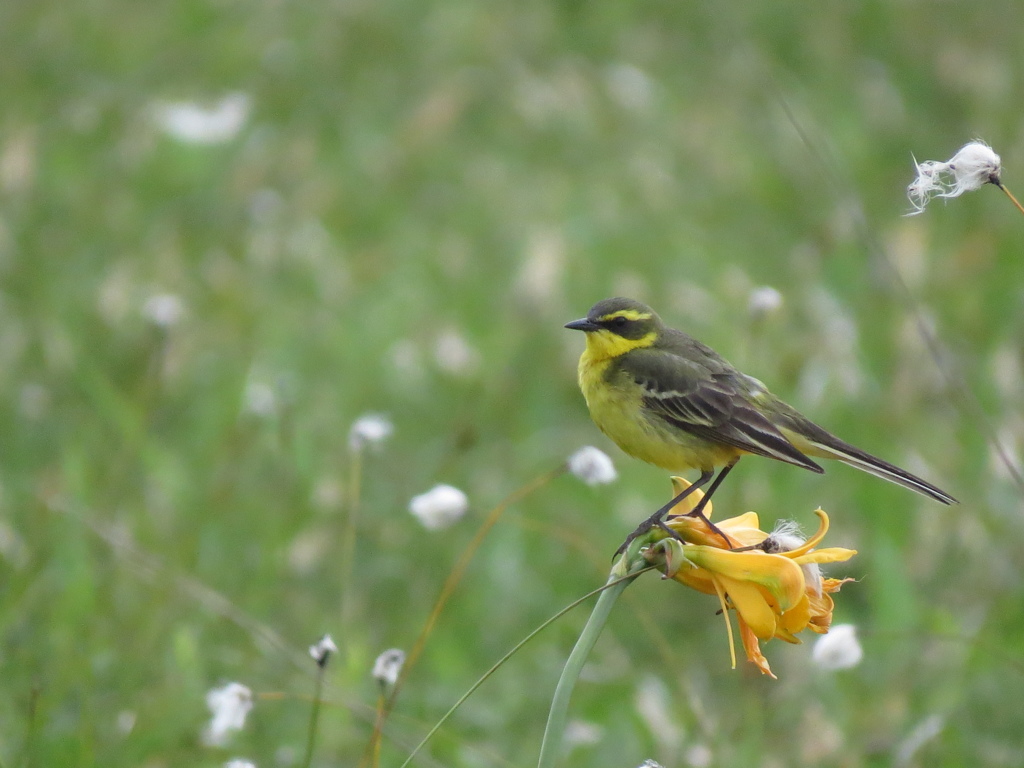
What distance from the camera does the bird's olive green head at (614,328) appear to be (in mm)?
4145

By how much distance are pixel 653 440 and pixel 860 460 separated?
540 mm

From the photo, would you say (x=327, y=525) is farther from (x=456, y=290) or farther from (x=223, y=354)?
(x=456, y=290)

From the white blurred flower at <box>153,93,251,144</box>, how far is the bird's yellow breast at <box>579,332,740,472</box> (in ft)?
16.9

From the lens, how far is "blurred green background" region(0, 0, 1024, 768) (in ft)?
14.6

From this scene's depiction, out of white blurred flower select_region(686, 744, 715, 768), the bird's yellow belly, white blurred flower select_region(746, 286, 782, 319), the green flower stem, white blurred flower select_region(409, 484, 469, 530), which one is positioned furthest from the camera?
white blurred flower select_region(746, 286, 782, 319)

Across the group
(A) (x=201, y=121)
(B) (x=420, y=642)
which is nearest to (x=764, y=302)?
(B) (x=420, y=642)

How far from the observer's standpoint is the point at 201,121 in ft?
27.9

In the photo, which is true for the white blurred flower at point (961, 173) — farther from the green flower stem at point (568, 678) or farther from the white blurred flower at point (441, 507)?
the white blurred flower at point (441, 507)

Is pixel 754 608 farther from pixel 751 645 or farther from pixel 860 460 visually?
pixel 860 460

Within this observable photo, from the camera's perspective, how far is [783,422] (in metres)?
3.74

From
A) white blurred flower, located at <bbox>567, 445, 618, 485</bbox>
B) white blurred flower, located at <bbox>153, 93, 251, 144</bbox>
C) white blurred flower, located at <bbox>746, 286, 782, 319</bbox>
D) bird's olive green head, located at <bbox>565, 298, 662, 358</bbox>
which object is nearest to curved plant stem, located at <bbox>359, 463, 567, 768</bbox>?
white blurred flower, located at <bbox>567, 445, 618, 485</bbox>

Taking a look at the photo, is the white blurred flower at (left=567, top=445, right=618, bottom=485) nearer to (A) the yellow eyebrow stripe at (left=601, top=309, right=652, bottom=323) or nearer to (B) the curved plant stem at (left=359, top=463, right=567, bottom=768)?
(B) the curved plant stem at (left=359, top=463, right=567, bottom=768)

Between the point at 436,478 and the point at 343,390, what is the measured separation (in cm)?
121

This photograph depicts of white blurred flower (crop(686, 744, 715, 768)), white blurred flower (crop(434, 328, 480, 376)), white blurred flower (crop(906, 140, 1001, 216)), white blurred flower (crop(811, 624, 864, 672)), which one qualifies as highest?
white blurred flower (crop(906, 140, 1001, 216))
